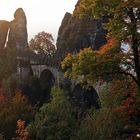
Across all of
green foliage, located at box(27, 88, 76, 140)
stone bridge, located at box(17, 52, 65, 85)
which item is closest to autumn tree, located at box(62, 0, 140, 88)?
green foliage, located at box(27, 88, 76, 140)

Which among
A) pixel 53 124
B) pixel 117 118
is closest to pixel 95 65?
pixel 117 118

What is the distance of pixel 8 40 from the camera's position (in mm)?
73250

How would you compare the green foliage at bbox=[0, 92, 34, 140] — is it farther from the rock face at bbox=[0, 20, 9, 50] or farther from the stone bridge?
the rock face at bbox=[0, 20, 9, 50]

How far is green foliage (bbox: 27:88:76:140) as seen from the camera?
40.1m

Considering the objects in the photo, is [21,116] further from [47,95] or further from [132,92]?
[132,92]

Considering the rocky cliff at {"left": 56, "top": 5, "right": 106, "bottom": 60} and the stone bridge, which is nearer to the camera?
the rocky cliff at {"left": 56, "top": 5, "right": 106, "bottom": 60}

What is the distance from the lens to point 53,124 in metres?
41.0

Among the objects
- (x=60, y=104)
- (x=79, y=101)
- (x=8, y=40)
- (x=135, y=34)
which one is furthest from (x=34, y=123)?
(x=8, y=40)

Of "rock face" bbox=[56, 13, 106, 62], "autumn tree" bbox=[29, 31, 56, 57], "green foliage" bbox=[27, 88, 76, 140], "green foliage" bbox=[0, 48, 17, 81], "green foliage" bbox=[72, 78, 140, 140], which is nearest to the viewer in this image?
"green foliage" bbox=[72, 78, 140, 140]

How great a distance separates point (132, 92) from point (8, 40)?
53.9 m

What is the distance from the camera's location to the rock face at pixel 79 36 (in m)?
64.6

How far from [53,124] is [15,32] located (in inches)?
1409

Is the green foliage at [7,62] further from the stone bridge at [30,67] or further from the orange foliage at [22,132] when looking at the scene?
the orange foliage at [22,132]

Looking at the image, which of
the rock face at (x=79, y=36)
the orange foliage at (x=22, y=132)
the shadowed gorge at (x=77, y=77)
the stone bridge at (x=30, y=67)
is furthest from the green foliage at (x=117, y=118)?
the stone bridge at (x=30, y=67)
